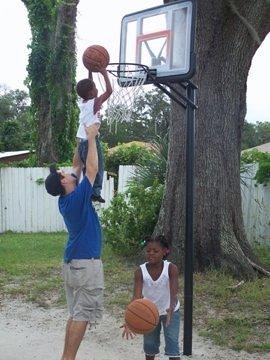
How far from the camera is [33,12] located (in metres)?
20.5

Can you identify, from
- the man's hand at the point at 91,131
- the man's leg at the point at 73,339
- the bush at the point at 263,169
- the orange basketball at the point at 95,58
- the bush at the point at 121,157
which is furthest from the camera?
the bush at the point at 121,157

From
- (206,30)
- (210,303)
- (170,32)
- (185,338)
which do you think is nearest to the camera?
(185,338)

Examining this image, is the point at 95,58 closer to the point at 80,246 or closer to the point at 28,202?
the point at 80,246

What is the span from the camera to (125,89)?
6.25 meters

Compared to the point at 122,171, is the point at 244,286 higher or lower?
lower

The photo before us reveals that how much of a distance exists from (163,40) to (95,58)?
3.70ft

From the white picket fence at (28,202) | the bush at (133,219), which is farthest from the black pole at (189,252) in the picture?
the white picket fence at (28,202)

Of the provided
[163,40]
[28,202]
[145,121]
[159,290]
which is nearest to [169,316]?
[159,290]

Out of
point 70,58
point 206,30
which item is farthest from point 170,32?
point 70,58

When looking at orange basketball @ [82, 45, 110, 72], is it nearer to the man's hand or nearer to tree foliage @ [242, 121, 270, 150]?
the man's hand

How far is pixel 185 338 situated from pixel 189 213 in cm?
118

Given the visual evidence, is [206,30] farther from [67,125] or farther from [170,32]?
[67,125]

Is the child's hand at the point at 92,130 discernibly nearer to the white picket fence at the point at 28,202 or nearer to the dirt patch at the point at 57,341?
the dirt patch at the point at 57,341

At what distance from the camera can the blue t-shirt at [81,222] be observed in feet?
15.9
